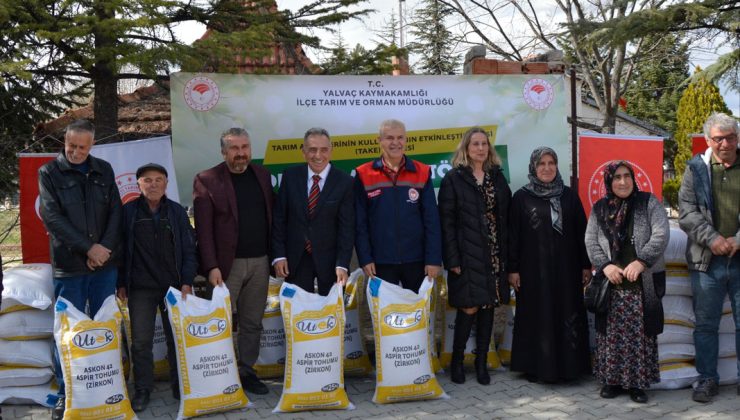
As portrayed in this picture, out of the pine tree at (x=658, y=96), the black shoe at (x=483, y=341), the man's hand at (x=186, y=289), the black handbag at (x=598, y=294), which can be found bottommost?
the black shoe at (x=483, y=341)

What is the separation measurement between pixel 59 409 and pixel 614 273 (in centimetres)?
349

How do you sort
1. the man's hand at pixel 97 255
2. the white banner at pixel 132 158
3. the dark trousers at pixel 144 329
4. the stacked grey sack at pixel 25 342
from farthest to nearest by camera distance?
the white banner at pixel 132 158 < the stacked grey sack at pixel 25 342 < the dark trousers at pixel 144 329 < the man's hand at pixel 97 255

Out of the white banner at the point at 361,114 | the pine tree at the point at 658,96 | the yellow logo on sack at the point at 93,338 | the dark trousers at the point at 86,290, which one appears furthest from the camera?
the pine tree at the point at 658,96

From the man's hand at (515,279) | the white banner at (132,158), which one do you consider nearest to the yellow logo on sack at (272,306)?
the white banner at (132,158)

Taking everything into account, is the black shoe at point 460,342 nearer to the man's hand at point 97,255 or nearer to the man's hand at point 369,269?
the man's hand at point 369,269

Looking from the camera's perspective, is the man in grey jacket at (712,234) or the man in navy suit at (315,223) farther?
the man in navy suit at (315,223)

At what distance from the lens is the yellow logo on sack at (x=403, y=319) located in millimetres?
3959

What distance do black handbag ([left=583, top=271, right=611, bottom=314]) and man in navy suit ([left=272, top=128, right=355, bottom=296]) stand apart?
158 centimetres

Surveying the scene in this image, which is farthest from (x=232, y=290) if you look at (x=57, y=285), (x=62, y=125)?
(x=62, y=125)

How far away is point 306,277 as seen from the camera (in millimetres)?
4164

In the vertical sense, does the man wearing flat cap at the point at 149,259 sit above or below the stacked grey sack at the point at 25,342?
above

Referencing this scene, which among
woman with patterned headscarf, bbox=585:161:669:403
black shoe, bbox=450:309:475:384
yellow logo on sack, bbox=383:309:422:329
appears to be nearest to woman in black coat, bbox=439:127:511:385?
black shoe, bbox=450:309:475:384

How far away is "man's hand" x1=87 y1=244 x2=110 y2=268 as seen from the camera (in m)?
3.68

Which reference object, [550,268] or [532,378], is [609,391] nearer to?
[532,378]
